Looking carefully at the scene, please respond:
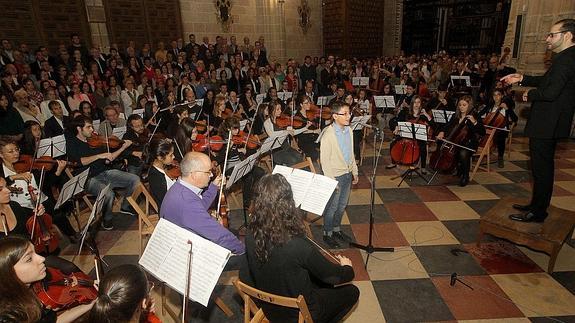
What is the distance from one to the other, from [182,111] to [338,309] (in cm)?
481

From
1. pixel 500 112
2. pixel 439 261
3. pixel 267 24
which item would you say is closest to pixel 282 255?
pixel 439 261

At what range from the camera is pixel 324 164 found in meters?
3.81

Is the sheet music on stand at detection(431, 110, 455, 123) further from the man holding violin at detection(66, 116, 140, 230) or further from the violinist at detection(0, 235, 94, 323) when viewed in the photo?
the violinist at detection(0, 235, 94, 323)

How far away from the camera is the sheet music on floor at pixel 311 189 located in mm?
3158

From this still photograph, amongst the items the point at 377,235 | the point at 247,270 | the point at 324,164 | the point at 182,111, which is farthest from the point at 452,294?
the point at 182,111

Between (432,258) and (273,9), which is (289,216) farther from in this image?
(273,9)

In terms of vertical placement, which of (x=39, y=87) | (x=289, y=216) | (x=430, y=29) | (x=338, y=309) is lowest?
(x=338, y=309)

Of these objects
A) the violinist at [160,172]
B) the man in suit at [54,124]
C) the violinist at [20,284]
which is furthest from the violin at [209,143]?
the violinist at [20,284]

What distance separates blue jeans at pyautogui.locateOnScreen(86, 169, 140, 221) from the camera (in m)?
4.71

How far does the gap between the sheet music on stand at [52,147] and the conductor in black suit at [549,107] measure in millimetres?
5718

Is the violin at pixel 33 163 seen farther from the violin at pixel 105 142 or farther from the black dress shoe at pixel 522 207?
the black dress shoe at pixel 522 207

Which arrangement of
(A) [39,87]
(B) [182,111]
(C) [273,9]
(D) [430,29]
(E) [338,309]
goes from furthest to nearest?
(D) [430,29] → (C) [273,9] → (A) [39,87] → (B) [182,111] → (E) [338,309]

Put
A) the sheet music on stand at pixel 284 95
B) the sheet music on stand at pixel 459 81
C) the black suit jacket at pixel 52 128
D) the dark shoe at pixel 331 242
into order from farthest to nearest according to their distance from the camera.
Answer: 1. the sheet music on stand at pixel 459 81
2. the sheet music on stand at pixel 284 95
3. the black suit jacket at pixel 52 128
4. the dark shoe at pixel 331 242

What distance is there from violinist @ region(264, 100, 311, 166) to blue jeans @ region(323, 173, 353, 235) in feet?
4.72
